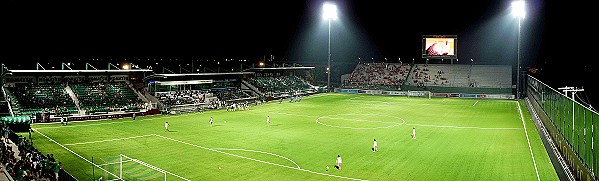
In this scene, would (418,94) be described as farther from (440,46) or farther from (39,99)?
(39,99)

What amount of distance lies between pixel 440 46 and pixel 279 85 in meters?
29.1

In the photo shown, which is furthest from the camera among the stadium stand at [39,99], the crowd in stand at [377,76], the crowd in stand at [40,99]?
the crowd in stand at [377,76]

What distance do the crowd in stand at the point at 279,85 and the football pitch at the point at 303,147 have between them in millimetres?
23907

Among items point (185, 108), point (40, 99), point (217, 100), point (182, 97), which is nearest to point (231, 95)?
point (217, 100)

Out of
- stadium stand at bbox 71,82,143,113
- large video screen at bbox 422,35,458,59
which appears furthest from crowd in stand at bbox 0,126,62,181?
large video screen at bbox 422,35,458,59

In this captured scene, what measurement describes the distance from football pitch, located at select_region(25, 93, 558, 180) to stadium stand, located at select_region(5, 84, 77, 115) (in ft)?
16.4

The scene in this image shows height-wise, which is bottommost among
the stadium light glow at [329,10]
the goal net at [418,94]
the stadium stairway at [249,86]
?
the goal net at [418,94]

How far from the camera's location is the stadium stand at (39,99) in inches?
1763

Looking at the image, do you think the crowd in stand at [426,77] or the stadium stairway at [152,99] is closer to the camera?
the stadium stairway at [152,99]

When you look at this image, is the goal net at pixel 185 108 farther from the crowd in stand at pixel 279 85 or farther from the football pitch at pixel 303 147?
the crowd in stand at pixel 279 85

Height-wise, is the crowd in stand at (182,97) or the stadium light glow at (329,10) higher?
the stadium light glow at (329,10)

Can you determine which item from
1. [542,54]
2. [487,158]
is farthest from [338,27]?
[487,158]

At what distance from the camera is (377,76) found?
300 ft

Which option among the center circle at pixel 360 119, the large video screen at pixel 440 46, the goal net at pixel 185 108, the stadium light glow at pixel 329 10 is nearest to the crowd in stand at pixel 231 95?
the goal net at pixel 185 108
